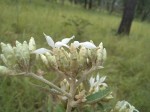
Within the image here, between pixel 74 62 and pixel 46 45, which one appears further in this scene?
pixel 46 45

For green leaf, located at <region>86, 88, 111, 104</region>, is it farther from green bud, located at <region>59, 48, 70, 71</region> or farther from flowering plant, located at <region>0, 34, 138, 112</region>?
green bud, located at <region>59, 48, 70, 71</region>

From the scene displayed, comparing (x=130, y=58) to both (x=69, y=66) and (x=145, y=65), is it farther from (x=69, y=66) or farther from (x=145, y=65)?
(x=69, y=66)

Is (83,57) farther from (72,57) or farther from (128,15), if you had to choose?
(128,15)

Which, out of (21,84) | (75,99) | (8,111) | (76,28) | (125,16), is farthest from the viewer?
(125,16)

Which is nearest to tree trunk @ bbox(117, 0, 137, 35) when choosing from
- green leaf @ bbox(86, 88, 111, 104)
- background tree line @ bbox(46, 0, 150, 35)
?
background tree line @ bbox(46, 0, 150, 35)

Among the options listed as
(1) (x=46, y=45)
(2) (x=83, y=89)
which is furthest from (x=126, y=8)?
(2) (x=83, y=89)

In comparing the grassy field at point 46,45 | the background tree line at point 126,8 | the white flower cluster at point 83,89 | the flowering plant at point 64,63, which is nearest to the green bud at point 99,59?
the flowering plant at point 64,63

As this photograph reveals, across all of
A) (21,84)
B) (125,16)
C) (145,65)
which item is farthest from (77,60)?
(125,16)

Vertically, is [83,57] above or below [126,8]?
above
